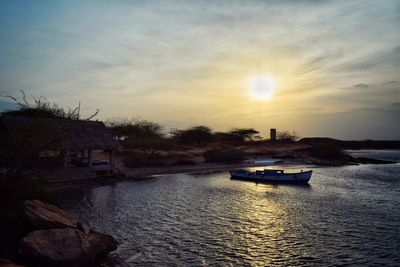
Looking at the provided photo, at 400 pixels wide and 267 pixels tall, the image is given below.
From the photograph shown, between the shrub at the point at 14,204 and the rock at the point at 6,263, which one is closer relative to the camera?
the rock at the point at 6,263

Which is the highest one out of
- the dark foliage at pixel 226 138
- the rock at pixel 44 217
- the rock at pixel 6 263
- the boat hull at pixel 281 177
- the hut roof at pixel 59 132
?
the dark foliage at pixel 226 138

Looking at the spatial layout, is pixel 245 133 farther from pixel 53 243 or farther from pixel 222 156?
pixel 53 243

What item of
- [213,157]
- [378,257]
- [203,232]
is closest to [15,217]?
[203,232]

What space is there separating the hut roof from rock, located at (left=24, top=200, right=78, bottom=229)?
3932 mm

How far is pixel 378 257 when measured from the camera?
13297mm

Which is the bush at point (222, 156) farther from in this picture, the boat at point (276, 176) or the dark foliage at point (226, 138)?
the dark foliage at point (226, 138)

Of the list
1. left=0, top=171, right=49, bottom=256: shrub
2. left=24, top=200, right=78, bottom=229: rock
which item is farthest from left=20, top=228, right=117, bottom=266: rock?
left=0, top=171, right=49, bottom=256: shrub

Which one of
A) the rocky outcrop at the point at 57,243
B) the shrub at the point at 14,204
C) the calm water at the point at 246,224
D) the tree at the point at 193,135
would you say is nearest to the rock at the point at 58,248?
the rocky outcrop at the point at 57,243

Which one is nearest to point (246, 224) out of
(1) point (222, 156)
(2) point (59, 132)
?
(2) point (59, 132)

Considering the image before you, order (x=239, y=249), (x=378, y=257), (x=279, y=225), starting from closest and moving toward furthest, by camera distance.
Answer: (x=378, y=257), (x=239, y=249), (x=279, y=225)

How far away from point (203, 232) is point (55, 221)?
7.45 meters

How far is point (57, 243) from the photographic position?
36.9 ft

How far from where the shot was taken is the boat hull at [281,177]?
36.2 meters

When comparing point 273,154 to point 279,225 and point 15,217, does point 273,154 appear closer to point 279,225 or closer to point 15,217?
point 279,225
